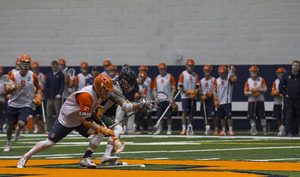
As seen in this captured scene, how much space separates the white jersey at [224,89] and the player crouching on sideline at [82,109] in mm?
8753

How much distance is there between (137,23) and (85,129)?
1232 cm

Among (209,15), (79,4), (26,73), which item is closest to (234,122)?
(209,15)

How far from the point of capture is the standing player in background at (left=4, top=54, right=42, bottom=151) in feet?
30.0

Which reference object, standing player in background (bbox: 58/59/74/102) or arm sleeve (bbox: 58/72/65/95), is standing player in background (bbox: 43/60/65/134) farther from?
standing player in background (bbox: 58/59/74/102)

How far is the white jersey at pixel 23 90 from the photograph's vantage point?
31.2 feet

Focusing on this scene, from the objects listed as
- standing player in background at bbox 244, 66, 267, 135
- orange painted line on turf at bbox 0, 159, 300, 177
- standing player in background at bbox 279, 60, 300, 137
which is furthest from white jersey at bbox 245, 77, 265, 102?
orange painted line on turf at bbox 0, 159, 300, 177

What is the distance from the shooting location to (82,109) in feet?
18.2

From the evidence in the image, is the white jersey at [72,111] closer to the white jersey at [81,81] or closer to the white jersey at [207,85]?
the white jersey at [207,85]

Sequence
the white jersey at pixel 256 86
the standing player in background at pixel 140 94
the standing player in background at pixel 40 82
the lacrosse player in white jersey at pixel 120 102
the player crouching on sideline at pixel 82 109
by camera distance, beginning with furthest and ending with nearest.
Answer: the standing player in background at pixel 40 82 → the standing player in background at pixel 140 94 → the white jersey at pixel 256 86 → the lacrosse player in white jersey at pixel 120 102 → the player crouching on sideline at pixel 82 109

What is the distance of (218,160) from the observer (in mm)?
6812

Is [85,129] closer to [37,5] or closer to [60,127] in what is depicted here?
[60,127]

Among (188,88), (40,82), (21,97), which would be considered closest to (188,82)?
(188,88)

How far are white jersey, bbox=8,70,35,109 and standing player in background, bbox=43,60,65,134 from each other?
5033 millimetres

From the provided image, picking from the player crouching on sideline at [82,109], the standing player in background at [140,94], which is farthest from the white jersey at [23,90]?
the standing player in background at [140,94]
